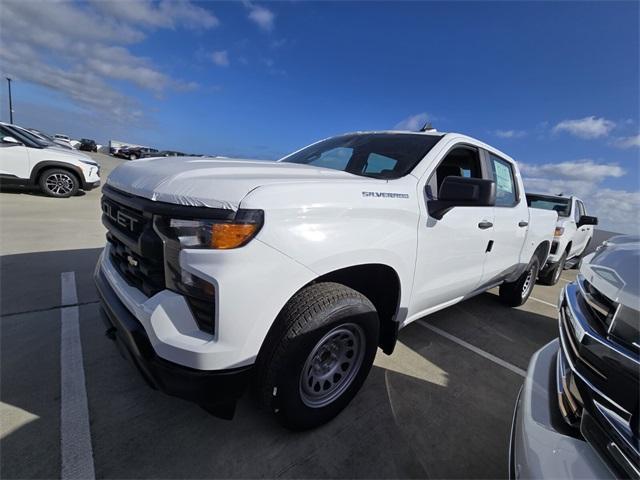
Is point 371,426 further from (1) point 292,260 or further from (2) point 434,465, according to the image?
(1) point 292,260

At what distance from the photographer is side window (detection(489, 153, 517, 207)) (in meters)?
3.42

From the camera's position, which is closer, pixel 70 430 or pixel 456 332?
pixel 70 430

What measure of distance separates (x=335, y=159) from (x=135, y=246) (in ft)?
6.15

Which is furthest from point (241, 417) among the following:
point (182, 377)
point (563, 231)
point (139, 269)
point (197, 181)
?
point (563, 231)

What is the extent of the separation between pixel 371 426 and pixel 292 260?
4.41ft

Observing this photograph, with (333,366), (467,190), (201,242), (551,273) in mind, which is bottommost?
(551,273)

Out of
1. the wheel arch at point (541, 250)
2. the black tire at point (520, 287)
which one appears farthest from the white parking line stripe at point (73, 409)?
the wheel arch at point (541, 250)

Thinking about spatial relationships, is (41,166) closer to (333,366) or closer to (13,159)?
(13,159)

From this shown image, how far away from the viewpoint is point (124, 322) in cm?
172

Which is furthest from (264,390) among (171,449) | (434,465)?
(434,465)

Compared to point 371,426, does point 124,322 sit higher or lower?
higher

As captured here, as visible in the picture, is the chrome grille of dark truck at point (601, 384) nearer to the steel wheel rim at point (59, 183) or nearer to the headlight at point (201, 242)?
the headlight at point (201, 242)

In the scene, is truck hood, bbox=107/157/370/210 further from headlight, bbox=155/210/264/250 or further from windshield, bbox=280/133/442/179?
windshield, bbox=280/133/442/179

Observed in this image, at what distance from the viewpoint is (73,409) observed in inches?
82.0
